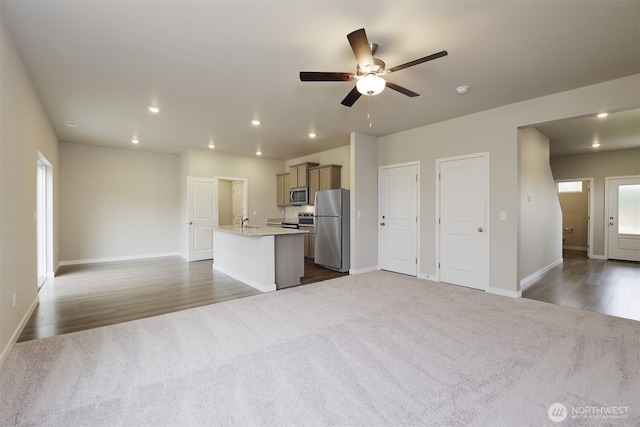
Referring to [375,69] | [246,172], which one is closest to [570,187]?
[375,69]

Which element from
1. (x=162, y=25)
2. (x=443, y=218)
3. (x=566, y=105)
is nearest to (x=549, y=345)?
(x=443, y=218)

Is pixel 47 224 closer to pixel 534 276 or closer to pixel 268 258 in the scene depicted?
pixel 268 258

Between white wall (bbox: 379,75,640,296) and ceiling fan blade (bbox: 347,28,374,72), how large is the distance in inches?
112

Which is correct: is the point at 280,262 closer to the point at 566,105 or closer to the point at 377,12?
the point at 377,12

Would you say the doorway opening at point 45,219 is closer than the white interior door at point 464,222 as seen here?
No

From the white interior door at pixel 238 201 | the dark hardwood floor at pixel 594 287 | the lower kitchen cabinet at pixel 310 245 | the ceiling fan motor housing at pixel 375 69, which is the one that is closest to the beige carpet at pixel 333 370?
the dark hardwood floor at pixel 594 287

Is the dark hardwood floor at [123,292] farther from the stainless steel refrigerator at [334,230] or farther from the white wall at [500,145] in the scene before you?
the white wall at [500,145]

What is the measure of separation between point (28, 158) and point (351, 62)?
379 centimetres

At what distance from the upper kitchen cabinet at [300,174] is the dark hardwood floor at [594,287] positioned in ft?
16.3

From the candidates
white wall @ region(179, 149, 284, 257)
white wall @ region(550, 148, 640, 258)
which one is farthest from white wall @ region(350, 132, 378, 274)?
white wall @ region(550, 148, 640, 258)

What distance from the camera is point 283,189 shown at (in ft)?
26.5

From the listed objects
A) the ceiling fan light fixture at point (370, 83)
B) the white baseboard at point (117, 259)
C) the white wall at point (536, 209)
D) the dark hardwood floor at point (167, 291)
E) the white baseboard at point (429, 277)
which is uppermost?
the ceiling fan light fixture at point (370, 83)

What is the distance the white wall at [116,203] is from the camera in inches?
251

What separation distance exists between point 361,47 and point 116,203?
280 inches
